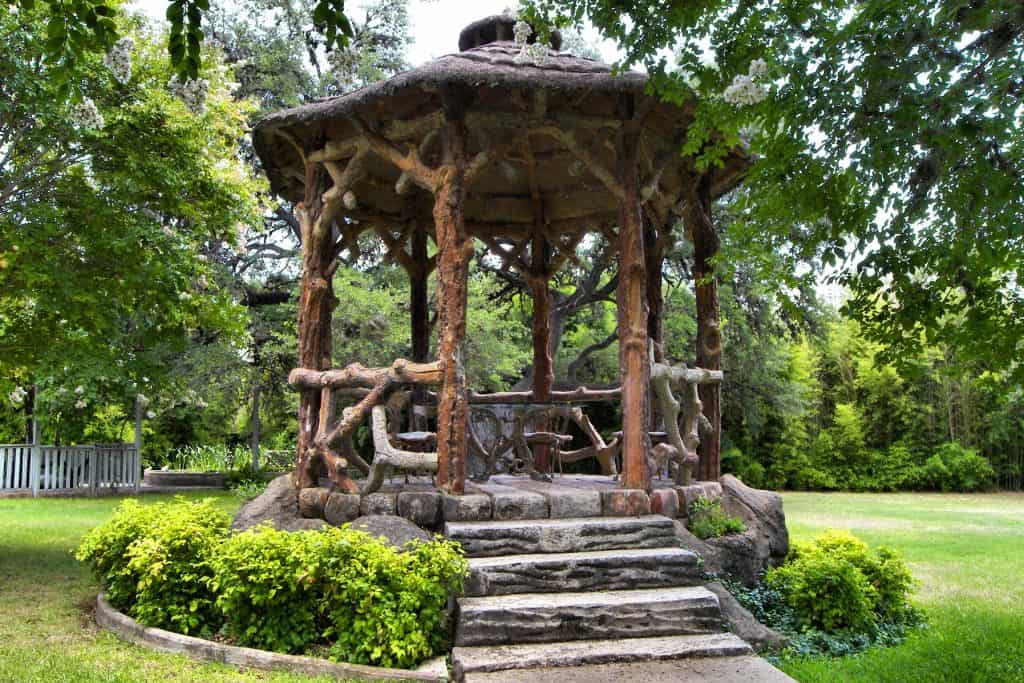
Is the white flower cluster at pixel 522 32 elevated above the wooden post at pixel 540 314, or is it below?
above

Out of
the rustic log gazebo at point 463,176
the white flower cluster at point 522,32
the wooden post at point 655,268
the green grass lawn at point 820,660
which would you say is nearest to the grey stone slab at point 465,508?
the rustic log gazebo at point 463,176

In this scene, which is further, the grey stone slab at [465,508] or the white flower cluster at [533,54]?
the white flower cluster at [533,54]

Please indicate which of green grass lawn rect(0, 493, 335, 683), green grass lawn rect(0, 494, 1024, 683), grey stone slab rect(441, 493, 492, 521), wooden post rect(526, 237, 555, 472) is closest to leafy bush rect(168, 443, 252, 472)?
green grass lawn rect(0, 494, 1024, 683)

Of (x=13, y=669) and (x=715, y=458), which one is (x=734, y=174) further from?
(x=13, y=669)

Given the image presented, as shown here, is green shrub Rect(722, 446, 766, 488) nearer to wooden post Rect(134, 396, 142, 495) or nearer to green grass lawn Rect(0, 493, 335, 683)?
wooden post Rect(134, 396, 142, 495)

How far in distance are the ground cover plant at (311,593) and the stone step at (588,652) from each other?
15.5 inches

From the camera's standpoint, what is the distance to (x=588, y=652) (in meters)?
4.77

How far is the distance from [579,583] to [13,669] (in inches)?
141

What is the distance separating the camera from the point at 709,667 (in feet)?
15.3


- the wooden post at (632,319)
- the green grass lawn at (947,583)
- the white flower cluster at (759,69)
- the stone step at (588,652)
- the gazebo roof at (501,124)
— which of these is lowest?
the green grass lawn at (947,583)

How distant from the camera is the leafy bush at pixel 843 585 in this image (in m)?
5.88

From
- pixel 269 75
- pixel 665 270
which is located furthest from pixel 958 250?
pixel 269 75

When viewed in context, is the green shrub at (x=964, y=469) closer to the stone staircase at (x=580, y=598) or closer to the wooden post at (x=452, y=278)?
the stone staircase at (x=580, y=598)

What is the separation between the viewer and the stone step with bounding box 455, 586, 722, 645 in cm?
493
